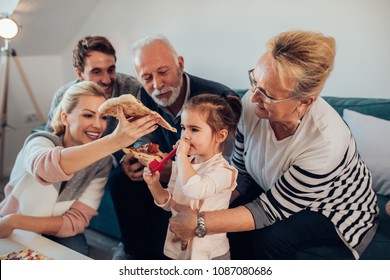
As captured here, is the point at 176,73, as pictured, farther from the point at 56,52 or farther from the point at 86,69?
the point at 56,52

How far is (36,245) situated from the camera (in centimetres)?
99

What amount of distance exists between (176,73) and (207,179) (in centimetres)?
27

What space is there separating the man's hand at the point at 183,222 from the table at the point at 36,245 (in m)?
0.24

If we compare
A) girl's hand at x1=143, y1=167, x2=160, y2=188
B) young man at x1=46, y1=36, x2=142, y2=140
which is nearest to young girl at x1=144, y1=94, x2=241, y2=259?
girl's hand at x1=143, y1=167, x2=160, y2=188

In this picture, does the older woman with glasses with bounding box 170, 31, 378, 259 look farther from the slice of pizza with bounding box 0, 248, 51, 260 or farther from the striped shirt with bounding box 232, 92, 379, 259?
the slice of pizza with bounding box 0, 248, 51, 260

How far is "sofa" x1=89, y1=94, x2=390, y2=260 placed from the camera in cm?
92

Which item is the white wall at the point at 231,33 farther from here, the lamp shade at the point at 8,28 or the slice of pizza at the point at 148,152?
the slice of pizza at the point at 148,152

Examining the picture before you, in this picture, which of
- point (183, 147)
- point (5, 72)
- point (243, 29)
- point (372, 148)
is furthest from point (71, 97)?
point (372, 148)

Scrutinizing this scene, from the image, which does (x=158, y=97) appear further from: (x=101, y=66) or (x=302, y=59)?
(x=302, y=59)

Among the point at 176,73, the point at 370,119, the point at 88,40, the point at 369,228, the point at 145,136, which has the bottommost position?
the point at 369,228

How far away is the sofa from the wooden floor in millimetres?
628

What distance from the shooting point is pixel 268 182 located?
0.92 metres

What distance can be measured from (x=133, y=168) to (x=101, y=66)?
28 centimetres
